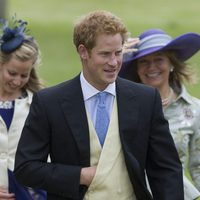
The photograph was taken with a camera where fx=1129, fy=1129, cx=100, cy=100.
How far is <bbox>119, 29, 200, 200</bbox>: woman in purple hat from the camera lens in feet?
23.2

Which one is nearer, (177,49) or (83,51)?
(83,51)

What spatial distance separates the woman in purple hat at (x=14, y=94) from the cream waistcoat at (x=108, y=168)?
1.16 metres

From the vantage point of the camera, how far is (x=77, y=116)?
5.87 m

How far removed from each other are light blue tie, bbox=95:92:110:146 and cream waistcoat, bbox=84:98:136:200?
0.10 feet

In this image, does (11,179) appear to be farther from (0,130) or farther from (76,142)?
(76,142)

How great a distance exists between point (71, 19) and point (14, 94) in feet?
52.4

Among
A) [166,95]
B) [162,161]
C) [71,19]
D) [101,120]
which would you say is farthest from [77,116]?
[71,19]

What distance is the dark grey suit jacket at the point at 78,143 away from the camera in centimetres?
584

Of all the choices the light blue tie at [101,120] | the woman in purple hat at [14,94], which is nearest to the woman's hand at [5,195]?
the woman in purple hat at [14,94]

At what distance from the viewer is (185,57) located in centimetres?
748

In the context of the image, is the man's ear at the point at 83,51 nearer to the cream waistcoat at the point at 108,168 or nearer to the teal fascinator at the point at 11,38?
the cream waistcoat at the point at 108,168

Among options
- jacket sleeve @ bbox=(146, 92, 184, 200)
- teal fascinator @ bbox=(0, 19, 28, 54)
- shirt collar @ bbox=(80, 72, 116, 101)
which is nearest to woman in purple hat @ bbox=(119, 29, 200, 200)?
teal fascinator @ bbox=(0, 19, 28, 54)

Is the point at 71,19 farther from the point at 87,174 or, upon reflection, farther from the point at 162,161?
the point at 87,174

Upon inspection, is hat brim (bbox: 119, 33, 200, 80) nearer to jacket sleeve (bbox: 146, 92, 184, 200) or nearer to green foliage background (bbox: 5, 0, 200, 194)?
jacket sleeve (bbox: 146, 92, 184, 200)
